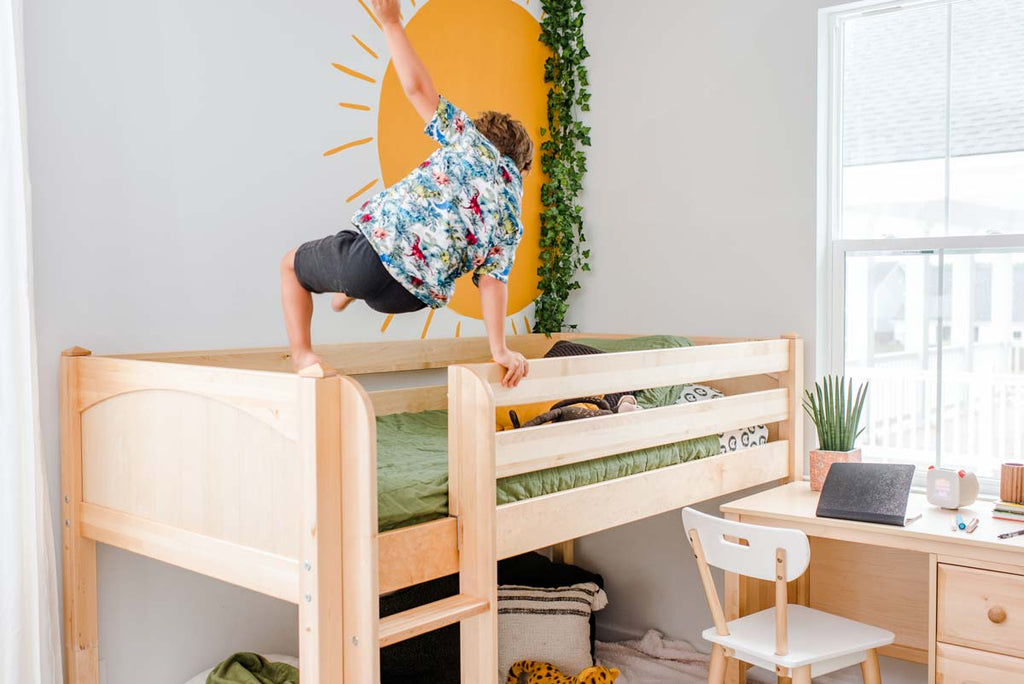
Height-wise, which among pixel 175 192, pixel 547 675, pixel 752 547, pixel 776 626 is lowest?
pixel 547 675

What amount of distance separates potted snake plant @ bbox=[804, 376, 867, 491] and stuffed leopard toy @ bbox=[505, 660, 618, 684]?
32.9 inches

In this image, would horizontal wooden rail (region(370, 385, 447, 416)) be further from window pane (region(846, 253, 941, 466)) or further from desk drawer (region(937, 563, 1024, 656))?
desk drawer (region(937, 563, 1024, 656))

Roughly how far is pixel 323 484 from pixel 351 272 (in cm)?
54

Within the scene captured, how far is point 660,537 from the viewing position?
3.29 metres

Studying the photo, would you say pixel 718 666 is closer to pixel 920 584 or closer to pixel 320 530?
pixel 920 584

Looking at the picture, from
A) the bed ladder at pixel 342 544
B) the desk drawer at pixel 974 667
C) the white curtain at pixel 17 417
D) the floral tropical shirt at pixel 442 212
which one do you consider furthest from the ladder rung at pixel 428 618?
the desk drawer at pixel 974 667

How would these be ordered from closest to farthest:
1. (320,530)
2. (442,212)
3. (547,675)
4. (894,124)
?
(320,530) < (442,212) < (547,675) < (894,124)

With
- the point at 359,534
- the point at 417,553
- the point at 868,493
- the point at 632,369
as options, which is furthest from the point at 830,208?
the point at 359,534

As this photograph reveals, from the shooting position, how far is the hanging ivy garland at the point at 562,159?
11.3ft

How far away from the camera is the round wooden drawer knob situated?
209 cm

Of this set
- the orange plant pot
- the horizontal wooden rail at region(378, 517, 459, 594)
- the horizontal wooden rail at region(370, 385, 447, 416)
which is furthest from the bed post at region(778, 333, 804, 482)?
the horizontal wooden rail at region(378, 517, 459, 594)

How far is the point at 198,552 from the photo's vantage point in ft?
5.56

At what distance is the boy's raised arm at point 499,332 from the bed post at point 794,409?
50.1 inches

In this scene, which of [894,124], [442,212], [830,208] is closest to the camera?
[442,212]
